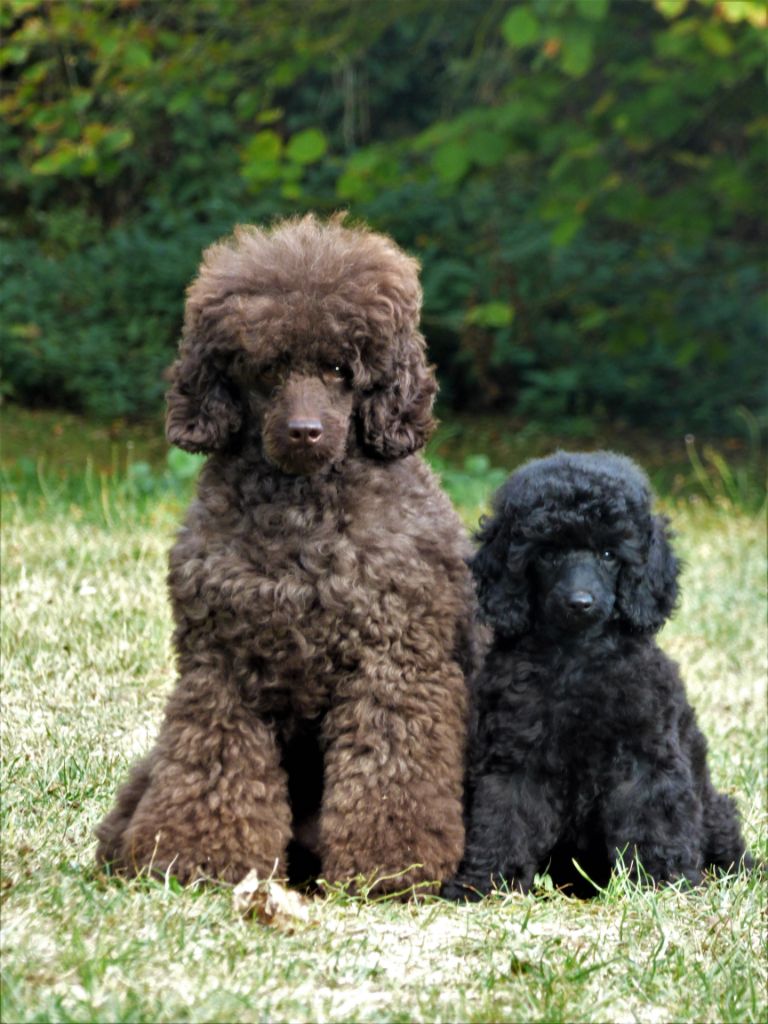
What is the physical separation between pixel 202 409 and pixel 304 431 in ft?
1.18

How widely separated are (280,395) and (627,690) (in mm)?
1179

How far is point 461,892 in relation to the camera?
3779mm

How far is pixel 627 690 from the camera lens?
3836 mm

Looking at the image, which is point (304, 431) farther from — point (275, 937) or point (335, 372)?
point (275, 937)

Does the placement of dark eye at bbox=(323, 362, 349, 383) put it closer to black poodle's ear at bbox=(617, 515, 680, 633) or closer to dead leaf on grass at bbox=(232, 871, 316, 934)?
black poodle's ear at bbox=(617, 515, 680, 633)

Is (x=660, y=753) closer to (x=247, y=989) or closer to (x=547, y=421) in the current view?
(x=247, y=989)

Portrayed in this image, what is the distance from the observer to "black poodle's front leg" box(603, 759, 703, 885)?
3.83 meters

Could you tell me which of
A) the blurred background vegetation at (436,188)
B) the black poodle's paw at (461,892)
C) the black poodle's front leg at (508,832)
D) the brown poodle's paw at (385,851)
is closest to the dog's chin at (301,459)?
the brown poodle's paw at (385,851)

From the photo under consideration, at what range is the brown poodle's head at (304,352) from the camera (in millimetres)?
3490

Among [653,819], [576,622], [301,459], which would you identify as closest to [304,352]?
[301,459]

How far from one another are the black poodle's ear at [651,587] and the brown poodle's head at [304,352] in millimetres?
671

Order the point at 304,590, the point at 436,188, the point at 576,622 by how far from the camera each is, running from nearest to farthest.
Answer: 1. the point at 304,590
2. the point at 576,622
3. the point at 436,188

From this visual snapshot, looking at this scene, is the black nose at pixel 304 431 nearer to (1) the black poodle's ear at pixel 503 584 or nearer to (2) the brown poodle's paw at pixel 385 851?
(1) the black poodle's ear at pixel 503 584

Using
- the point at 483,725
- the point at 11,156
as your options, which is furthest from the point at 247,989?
the point at 11,156
